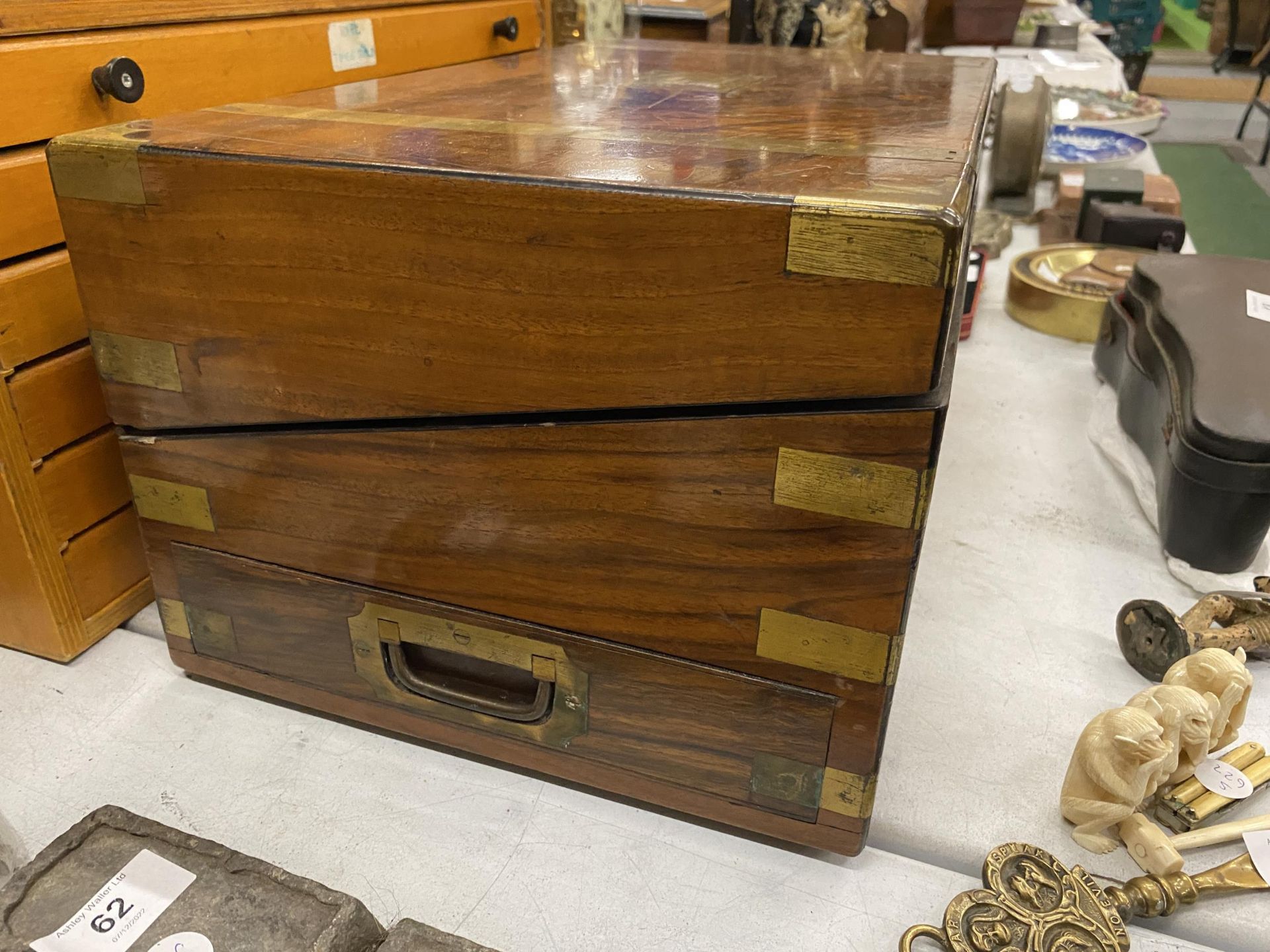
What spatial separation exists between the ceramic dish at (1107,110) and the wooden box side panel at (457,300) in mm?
2286

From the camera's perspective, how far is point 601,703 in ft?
2.25

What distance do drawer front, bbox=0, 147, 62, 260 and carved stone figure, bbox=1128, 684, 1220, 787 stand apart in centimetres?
93

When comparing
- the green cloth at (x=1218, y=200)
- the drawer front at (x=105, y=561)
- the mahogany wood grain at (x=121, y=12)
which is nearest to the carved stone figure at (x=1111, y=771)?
the drawer front at (x=105, y=561)

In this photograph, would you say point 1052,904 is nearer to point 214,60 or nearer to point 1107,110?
point 214,60

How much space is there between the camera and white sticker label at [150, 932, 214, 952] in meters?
0.56

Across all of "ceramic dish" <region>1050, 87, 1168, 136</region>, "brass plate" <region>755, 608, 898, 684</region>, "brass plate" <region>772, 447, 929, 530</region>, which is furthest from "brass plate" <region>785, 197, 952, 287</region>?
"ceramic dish" <region>1050, 87, 1168, 136</region>

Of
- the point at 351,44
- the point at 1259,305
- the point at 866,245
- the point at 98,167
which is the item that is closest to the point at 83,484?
the point at 98,167

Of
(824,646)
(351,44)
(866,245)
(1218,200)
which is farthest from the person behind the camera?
(1218,200)

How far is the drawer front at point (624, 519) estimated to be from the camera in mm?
557

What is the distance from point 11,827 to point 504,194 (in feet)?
1.82

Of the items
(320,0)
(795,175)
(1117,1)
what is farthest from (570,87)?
(1117,1)

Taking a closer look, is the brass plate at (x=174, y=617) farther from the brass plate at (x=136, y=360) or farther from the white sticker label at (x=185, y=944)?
the white sticker label at (x=185, y=944)

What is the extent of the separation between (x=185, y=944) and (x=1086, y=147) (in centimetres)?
249

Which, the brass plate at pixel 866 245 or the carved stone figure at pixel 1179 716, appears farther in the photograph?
the carved stone figure at pixel 1179 716
